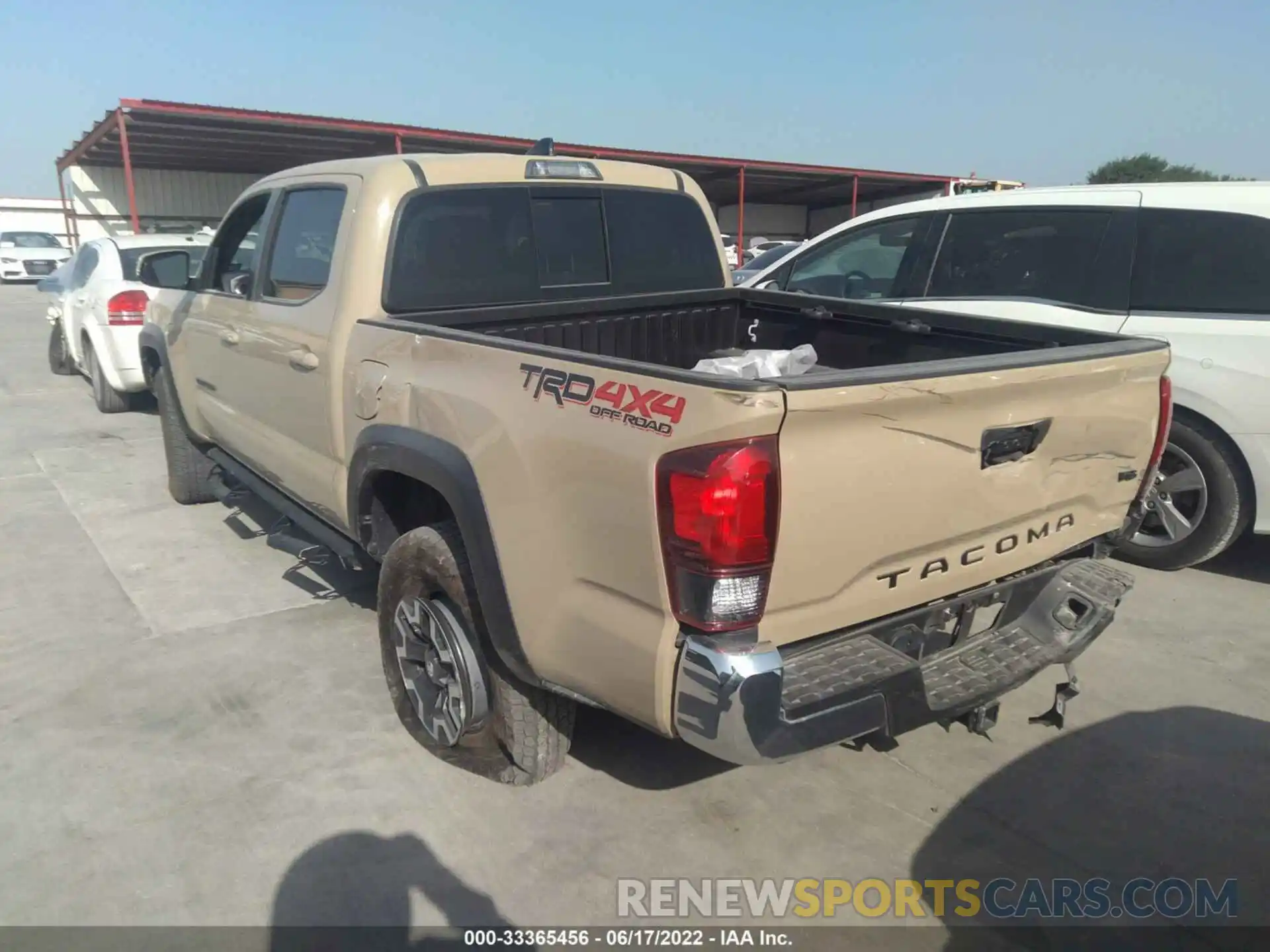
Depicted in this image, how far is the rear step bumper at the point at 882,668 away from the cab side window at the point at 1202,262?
2.43m

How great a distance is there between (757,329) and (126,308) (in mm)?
6340

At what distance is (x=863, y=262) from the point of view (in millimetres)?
6184

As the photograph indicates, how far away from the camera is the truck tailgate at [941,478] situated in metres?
2.12

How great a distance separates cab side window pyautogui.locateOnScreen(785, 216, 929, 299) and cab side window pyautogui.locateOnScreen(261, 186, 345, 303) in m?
3.29

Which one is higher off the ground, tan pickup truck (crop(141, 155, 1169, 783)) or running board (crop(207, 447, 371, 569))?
tan pickup truck (crop(141, 155, 1169, 783))

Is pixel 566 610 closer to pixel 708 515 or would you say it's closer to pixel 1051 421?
pixel 708 515

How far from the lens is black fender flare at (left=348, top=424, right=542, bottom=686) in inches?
102

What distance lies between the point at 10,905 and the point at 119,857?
0.92 ft

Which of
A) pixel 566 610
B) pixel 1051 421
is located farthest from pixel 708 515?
pixel 1051 421

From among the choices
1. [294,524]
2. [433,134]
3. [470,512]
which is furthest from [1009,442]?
[433,134]

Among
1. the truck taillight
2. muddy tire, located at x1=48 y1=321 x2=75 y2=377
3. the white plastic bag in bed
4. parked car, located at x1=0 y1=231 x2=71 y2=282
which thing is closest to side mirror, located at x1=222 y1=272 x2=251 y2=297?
the white plastic bag in bed

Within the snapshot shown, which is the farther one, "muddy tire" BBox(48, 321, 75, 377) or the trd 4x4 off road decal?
"muddy tire" BBox(48, 321, 75, 377)

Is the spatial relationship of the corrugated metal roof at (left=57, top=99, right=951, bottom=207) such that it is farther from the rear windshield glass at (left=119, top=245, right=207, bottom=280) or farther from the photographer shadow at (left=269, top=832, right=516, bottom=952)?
the photographer shadow at (left=269, top=832, right=516, bottom=952)

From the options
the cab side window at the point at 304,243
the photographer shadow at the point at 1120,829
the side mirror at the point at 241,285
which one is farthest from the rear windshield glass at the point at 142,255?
the photographer shadow at the point at 1120,829
